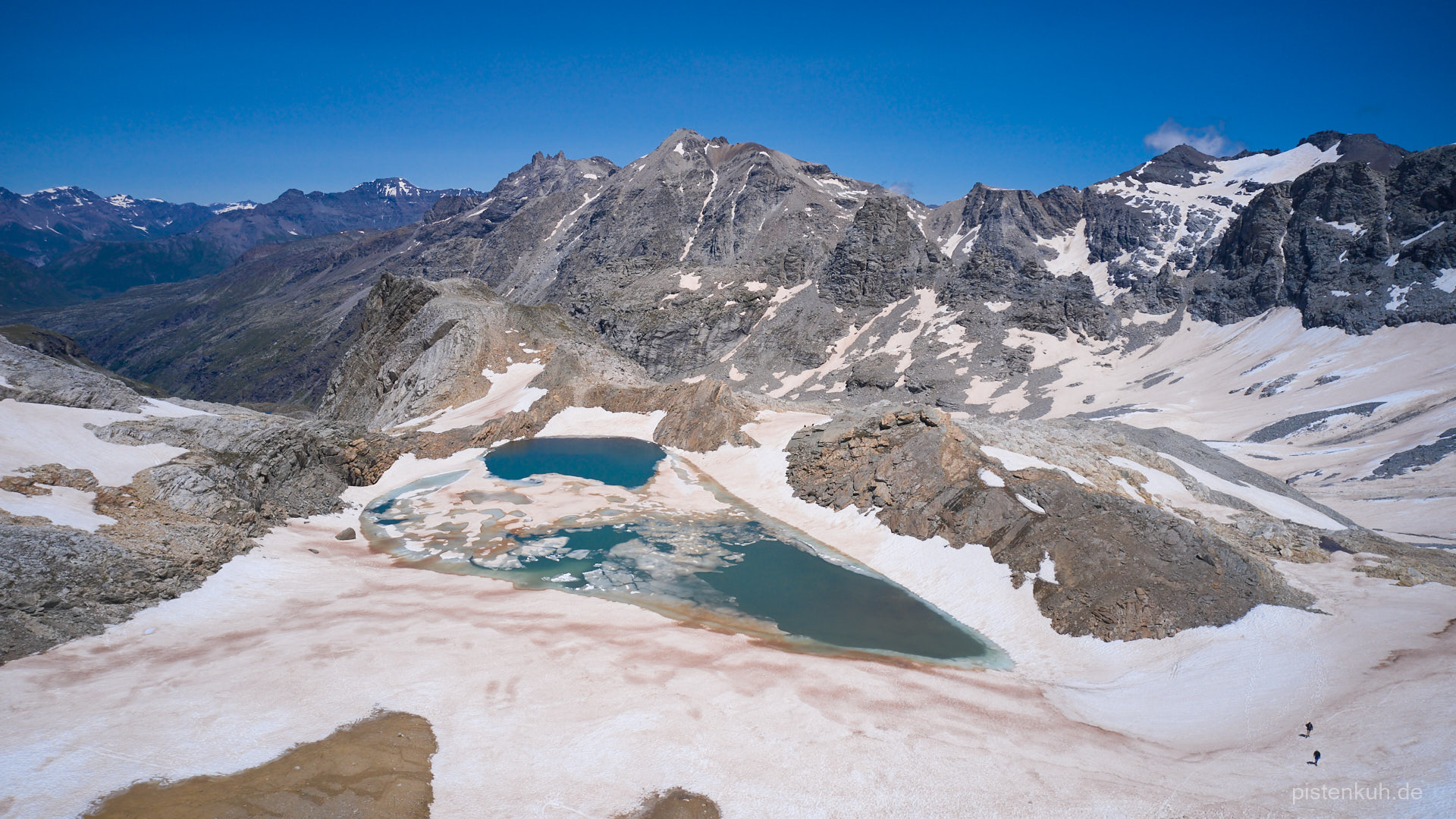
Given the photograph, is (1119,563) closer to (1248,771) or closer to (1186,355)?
(1248,771)

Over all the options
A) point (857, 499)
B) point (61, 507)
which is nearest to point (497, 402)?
point (857, 499)

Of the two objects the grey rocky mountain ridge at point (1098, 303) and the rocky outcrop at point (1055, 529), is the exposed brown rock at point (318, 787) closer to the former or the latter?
the rocky outcrop at point (1055, 529)

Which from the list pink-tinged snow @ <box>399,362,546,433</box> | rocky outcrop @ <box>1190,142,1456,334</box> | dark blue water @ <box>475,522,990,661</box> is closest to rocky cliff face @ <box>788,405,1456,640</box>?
dark blue water @ <box>475,522,990,661</box>

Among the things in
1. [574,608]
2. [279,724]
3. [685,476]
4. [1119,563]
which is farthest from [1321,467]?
[279,724]

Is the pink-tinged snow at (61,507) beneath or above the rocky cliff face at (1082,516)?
beneath

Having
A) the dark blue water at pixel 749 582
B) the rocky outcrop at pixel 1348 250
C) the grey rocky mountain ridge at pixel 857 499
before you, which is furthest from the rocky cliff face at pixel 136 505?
the rocky outcrop at pixel 1348 250

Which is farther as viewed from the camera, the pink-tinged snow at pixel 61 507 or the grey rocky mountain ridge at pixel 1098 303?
the grey rocky mountain ridge at pixel 1098 303
